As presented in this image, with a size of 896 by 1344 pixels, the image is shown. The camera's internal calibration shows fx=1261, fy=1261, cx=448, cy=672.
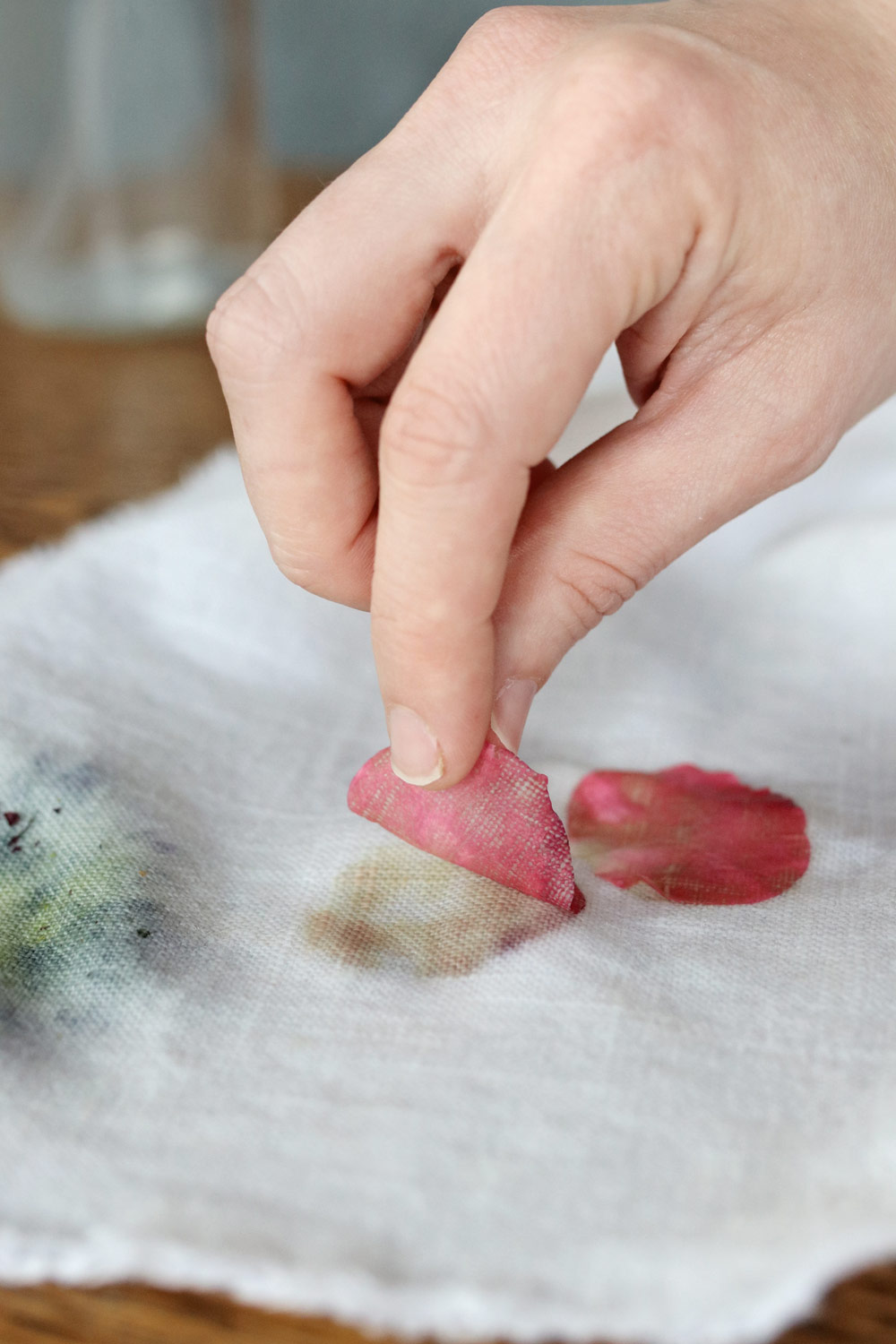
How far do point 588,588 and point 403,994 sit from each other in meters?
0.16

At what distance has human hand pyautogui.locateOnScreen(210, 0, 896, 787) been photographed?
37 cm

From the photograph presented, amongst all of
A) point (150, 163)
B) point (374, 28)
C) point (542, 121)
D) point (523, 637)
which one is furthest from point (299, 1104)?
point (374, 28)

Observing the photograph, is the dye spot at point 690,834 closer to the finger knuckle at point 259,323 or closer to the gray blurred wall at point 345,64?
the finger knuckle at point 259,323

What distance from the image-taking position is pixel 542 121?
0.38 metres

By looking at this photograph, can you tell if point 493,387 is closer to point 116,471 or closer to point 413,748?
point 413,748

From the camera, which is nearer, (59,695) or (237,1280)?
(237,1280)

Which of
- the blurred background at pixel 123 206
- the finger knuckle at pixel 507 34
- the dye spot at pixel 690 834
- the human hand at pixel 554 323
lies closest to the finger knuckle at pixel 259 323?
the human hand at pixel 554 323

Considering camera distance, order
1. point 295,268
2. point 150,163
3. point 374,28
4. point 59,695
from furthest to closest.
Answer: point 374,28
point 150,163
point 59,695
point 295,268

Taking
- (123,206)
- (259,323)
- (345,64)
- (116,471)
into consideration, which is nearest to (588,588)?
(259,323)

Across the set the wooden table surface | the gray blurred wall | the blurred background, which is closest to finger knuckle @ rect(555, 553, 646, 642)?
the wooden table surface

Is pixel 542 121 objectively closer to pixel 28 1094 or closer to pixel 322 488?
pixel 322 488

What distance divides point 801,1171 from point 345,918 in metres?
0.18

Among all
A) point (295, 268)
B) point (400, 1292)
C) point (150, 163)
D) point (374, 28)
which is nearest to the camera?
point (400, 1292)

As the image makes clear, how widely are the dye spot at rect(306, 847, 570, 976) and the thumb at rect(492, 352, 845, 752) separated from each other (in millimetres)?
69
